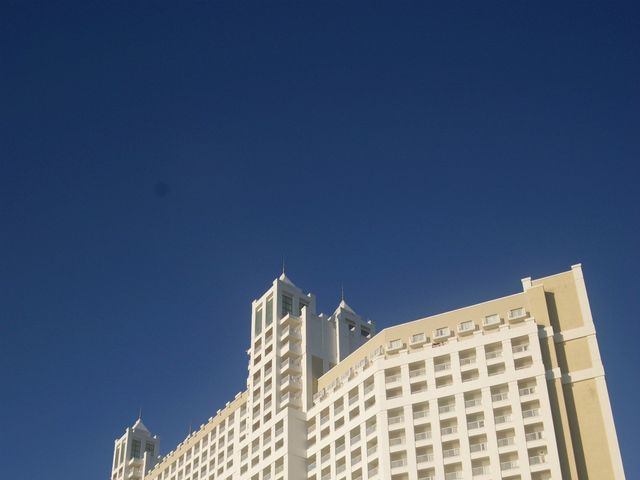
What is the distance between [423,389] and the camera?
80.6m

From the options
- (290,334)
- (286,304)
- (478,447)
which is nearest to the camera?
(478,447)

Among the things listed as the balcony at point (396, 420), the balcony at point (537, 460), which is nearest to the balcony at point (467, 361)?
the balcony at point (396, 420)

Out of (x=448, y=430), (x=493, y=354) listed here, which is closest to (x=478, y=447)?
(x=448, y=430)

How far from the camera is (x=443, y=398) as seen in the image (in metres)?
78.7

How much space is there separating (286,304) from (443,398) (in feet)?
92.5

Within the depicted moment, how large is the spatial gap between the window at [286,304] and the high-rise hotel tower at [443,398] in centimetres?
81

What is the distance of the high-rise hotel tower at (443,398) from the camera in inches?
2874

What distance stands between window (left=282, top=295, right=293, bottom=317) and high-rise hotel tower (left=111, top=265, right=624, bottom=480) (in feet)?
2.67

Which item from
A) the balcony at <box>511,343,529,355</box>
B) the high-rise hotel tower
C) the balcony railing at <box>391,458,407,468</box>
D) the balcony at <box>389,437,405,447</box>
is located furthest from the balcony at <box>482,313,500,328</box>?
the balcony railing at <box>391,458,407,468</box>

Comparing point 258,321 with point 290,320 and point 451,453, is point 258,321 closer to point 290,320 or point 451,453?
point 290,320

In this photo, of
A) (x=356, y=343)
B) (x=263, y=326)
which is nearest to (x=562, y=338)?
(x=356, y=343)

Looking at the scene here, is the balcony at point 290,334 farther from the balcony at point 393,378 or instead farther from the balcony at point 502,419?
the balcony at point 502,419

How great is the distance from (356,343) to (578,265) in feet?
97.0

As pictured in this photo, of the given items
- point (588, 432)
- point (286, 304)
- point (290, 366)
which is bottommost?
point (588, 432)
